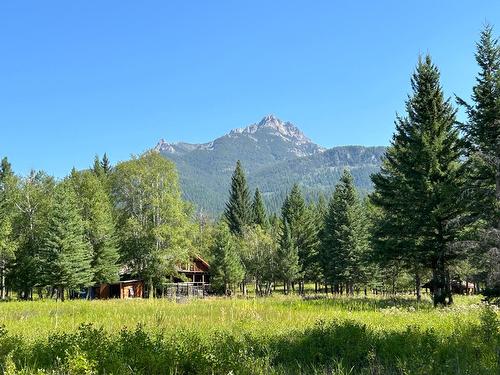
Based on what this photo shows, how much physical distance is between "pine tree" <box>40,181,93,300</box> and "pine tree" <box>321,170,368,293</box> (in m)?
27.4

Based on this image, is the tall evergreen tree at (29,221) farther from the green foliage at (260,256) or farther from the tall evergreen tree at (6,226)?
the green foliage at (260,256)

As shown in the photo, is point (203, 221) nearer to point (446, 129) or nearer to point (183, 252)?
point (183, 252)

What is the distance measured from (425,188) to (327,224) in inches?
1196

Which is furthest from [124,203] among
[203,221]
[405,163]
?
[203,221]

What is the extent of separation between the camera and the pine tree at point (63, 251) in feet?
127

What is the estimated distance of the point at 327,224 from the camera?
54.6m

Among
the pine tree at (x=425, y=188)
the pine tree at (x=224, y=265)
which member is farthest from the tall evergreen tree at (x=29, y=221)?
the pine tree at (x=425, y=188)

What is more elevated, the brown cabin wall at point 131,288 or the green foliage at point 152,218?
the green foliage at point 152,218

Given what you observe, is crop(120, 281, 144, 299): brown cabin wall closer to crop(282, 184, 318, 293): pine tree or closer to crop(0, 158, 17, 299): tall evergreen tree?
crop(0, 158, 17, 299): tall evergreen tree

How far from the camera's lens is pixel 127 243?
152ft

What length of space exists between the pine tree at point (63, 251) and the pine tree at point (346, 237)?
27.4 m

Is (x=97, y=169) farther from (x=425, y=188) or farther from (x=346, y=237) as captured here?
(x=425, y=188)

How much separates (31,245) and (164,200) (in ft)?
51.7

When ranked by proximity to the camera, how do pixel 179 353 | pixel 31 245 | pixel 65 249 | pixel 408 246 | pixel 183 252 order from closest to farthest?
pixel 179 353
pixel 408 246
pixel 65 249
pixel 183 252
pixel 31 245
